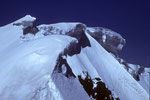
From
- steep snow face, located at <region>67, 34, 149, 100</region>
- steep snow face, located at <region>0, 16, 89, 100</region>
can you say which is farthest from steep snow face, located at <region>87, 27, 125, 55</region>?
steep snow face, located at <region>0, 16, 89, 100</region>

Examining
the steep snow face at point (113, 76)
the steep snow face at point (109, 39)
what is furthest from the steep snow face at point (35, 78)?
the steep snow face at point (109, 39)

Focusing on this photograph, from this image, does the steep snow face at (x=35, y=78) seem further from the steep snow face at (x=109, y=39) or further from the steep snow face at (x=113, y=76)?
the steep snow face at (x=109, y=39)

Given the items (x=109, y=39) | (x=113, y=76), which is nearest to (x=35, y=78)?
(x=113, y=76)

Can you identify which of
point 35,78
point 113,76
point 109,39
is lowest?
point 35,78

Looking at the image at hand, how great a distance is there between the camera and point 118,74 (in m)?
14.6

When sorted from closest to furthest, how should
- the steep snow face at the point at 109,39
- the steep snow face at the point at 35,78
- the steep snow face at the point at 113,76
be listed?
the steep snow face at the point at 35,78 < the steep snow face at the point at 113,76 < the steep snow face at the point at 109,39

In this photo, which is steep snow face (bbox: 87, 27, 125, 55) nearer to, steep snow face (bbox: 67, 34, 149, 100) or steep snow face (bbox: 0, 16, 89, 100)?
steep snow face (bbox: 67, 34, 149, 100)

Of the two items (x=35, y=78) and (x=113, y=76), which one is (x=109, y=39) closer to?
(x=113, y=76)

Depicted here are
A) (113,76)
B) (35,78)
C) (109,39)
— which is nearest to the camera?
(35,78)

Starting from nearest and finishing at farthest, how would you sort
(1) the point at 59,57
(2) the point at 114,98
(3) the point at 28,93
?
(3) the point at 28,93
(1) the point at 59,57
(2) the point at 114,98

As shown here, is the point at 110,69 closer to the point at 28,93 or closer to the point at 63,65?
the point at 63,65

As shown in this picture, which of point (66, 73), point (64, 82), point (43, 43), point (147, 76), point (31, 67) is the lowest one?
point (64, 82)

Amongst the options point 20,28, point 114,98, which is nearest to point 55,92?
point 114,98

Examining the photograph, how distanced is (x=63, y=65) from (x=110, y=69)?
9900 mm
